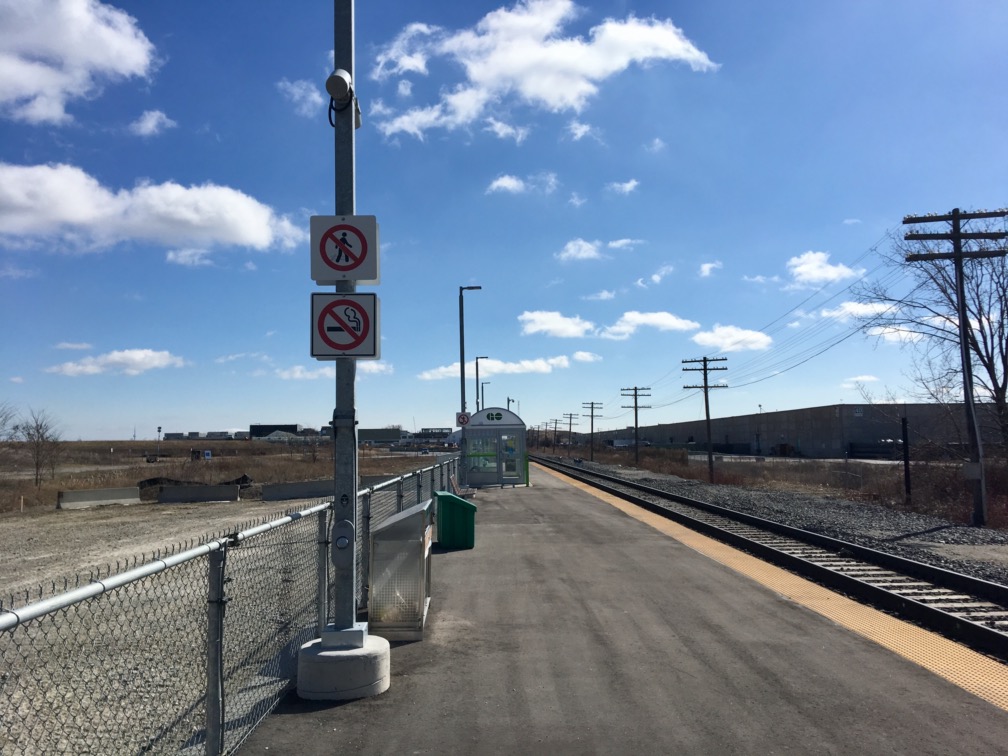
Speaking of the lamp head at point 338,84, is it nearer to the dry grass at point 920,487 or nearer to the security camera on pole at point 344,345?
the security camera on pole at point 344,345

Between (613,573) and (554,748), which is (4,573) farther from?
(554,748)

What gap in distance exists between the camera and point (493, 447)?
3159 centimetres

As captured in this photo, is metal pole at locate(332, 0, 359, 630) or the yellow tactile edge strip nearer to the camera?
metal pole at locate(332, 0, 359, 630)

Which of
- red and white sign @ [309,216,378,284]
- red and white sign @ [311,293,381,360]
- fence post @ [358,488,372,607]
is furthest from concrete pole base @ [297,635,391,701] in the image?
red and white sign @ [309,216,378,284]

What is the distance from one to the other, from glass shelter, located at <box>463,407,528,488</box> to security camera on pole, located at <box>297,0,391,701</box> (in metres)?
25.2

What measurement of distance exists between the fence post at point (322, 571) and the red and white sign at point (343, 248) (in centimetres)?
213

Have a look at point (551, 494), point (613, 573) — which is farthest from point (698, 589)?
point (551, 494)

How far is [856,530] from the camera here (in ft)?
56.2

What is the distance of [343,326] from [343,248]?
643 mm

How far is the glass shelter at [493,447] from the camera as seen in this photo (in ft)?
102

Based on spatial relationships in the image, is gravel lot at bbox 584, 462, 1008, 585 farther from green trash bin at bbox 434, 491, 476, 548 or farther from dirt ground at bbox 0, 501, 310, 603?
dirt ground at bbox 0, 501, 310, 603

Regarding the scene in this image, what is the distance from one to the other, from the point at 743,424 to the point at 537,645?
4484 inches

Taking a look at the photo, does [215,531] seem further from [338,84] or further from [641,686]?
[338,84]

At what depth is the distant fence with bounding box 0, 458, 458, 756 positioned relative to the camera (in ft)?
14.1
